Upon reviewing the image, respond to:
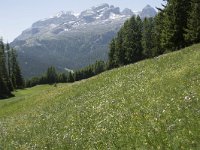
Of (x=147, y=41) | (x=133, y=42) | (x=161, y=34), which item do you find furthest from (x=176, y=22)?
(x=133, y=42)

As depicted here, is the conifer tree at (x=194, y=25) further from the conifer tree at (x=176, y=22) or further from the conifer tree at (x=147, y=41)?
the conifer tree at (x=147, y=41)

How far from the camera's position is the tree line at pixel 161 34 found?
68.9m

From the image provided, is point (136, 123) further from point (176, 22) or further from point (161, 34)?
point (161, 34)

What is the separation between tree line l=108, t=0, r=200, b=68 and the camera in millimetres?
68938

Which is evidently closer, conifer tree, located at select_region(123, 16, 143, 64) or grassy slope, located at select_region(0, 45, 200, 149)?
grassy slope, located at select_region(0, 45, 200, 149)

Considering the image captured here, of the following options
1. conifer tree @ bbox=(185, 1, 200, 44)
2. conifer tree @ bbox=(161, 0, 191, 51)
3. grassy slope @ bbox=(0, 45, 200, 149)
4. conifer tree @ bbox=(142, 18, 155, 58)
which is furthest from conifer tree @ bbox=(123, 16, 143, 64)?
grassy slope @ bbox=(0, 45, 200, 149)

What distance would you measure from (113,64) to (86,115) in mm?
121292

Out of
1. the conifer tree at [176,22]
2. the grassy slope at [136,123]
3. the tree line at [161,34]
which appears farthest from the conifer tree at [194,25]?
the grassy slope at [136,123]

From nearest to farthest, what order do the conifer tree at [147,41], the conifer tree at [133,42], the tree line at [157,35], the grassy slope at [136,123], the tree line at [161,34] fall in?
the grassy slope at [136,123] → the tree line at [161,34] → the tree line at [157,35] → the conifer tree at [147,41] → the conifer tree at [133,42]

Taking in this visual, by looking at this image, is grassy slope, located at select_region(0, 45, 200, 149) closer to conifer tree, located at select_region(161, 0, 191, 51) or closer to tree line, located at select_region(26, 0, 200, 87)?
tree line, located at select_region(26, 0, 200, 87)

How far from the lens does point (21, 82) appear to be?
497 feet

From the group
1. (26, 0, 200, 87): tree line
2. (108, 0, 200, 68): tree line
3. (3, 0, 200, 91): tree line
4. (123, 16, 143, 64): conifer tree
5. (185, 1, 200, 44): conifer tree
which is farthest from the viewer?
(123, 16, 143, 64): conifer tree

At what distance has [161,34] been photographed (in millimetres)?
83375

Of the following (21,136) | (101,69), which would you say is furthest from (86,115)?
(101,69)
